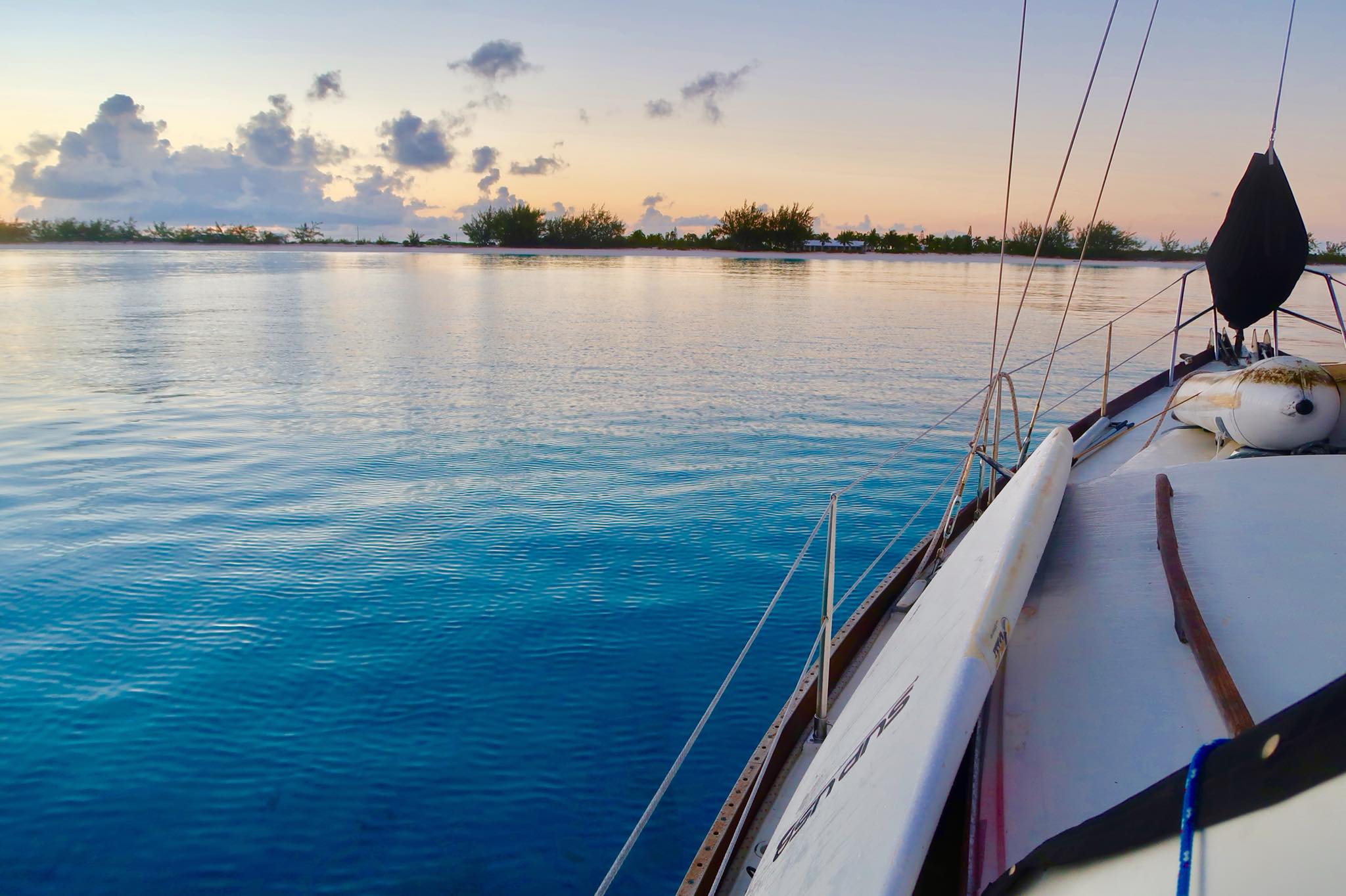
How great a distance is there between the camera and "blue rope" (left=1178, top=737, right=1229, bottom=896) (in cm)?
98

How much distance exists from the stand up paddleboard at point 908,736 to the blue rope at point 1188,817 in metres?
0.50

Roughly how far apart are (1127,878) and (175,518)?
601cm

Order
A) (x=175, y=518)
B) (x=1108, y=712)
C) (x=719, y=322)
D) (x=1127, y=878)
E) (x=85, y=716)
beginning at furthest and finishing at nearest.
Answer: (x=719, y=322), (x=175, y=518), (x=85, y=716), (x=1108, y=712), (x=1127, y=878)

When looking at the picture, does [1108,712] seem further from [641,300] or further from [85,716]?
[641,300]

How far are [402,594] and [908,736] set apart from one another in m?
3.50

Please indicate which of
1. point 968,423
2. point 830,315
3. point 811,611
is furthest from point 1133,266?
point 811,611

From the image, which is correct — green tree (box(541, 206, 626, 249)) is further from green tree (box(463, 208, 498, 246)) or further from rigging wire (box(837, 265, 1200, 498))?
rigging wire (box(837, 265, 1200, 498))

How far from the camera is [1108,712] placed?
194 cm

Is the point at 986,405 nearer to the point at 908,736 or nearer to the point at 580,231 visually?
the point at 908,736

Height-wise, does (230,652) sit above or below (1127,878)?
below

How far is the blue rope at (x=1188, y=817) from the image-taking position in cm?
98

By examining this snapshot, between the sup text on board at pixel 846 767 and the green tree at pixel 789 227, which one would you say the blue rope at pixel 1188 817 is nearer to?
the sup text on board at pixel 846 767

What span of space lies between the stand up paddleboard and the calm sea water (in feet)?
3.72

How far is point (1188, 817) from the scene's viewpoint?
100 centimetres
